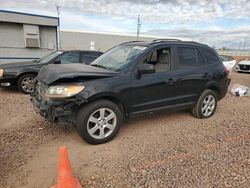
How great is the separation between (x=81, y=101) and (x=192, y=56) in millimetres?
2900

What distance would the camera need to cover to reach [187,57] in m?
5.16

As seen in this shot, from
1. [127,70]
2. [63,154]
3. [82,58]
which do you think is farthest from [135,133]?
[82,58]

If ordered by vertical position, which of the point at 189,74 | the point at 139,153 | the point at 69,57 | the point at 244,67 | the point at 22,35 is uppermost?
the point at 22,35

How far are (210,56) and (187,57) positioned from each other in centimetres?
84

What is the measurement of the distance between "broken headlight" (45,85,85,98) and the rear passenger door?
2161mm

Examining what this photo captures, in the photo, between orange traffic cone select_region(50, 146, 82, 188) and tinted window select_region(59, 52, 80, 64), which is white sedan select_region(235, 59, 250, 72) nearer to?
tinted window select_region(59, 52, 80, 64)

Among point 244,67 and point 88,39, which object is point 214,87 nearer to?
point 244,67

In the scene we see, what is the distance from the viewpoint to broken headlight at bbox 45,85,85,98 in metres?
3.63

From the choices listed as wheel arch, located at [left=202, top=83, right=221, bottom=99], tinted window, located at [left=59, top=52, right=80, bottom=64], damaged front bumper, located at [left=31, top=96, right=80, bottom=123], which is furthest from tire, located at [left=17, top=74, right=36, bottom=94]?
wheel arch, located at [left=202, top=83, right=221, bottom=99]

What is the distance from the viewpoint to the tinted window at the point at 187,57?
501cm

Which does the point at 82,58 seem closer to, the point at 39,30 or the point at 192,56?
the point at 192,56

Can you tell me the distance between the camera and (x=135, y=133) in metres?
4.58

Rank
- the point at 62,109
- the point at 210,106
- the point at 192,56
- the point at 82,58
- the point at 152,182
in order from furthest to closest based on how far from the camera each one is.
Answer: the point at 82,58
the point at 210,106
the point at 192,56
the point at 62,109
the point at 152,182

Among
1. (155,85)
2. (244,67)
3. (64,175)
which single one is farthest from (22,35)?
(244,67)
